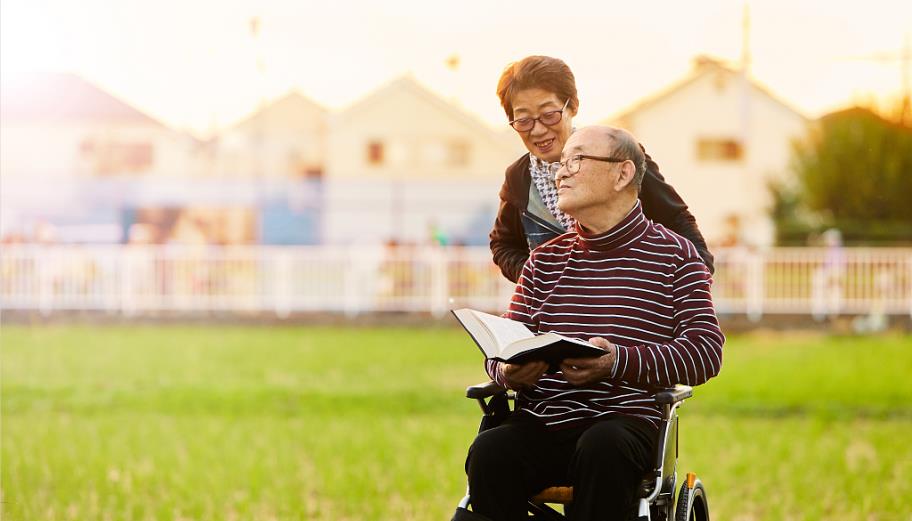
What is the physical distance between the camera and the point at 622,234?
345 centimetres

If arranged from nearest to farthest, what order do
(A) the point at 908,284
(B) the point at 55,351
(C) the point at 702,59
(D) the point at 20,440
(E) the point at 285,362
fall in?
(D) the point at 20,440 → (E) the point at 285,362 → (B) the point at 55,351 → (A) the point at 908,284 → (C) the point at 702,59

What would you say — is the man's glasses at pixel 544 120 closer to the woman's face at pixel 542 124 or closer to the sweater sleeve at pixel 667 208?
the woman's face at pixel 542 124

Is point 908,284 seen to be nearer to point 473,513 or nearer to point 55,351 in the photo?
point 55,351

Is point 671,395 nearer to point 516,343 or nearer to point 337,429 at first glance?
point 516,343

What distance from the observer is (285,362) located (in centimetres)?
1456

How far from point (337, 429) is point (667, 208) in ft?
19.8

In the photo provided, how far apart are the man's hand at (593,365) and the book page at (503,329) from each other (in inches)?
4.7

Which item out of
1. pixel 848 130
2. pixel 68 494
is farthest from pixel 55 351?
pixel 848 130

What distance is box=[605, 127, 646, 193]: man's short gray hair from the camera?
3.46 meters

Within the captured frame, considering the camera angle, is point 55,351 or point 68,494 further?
point 55,351

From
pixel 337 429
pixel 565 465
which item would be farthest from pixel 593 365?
pixel 337 429

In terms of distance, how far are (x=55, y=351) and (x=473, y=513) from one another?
13.1 m

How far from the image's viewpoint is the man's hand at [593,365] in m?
3.24

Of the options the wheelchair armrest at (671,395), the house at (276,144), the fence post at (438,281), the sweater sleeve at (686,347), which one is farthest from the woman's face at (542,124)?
the house at (276,144)
